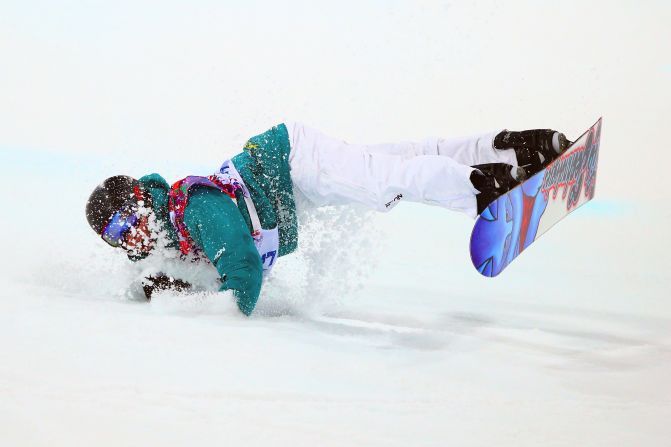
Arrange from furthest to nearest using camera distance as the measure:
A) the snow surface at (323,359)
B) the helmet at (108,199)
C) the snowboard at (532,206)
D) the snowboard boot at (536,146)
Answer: the snowboard boot at (536,146) → the helmet at (108,199) → the snowboard at (532,206) → the snow surface at (323,359)

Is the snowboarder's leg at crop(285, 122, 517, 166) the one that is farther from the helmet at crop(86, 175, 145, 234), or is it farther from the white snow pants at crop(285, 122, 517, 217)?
the helmet at crop(86, 175, 145, 234)

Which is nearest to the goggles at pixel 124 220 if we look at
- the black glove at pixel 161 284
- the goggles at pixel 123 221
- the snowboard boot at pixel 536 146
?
the goggles at pixel 123 221

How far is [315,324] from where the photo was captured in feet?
7.27

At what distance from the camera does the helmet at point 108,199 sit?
226cm

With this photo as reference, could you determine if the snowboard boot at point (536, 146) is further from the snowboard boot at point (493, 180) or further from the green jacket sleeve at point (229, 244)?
the green jacket sleeve at point (229, 244)

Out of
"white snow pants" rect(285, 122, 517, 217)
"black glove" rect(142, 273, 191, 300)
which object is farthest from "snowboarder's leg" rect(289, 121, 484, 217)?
"black glove" rect(142, 273, 191, 300)

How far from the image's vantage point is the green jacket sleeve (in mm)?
2082

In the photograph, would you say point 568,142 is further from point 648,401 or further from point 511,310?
point 648,401

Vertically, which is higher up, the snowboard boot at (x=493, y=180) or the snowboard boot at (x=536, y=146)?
the snowboard boot at (x=536, y=146)

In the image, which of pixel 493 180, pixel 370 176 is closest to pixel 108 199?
pixel 370 176

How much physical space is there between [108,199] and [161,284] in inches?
11.8

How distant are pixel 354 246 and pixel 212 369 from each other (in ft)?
3.69

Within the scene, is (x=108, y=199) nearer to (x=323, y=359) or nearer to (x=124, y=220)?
(x=124, y=220)

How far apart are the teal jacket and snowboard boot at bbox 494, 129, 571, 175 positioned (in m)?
0.76
